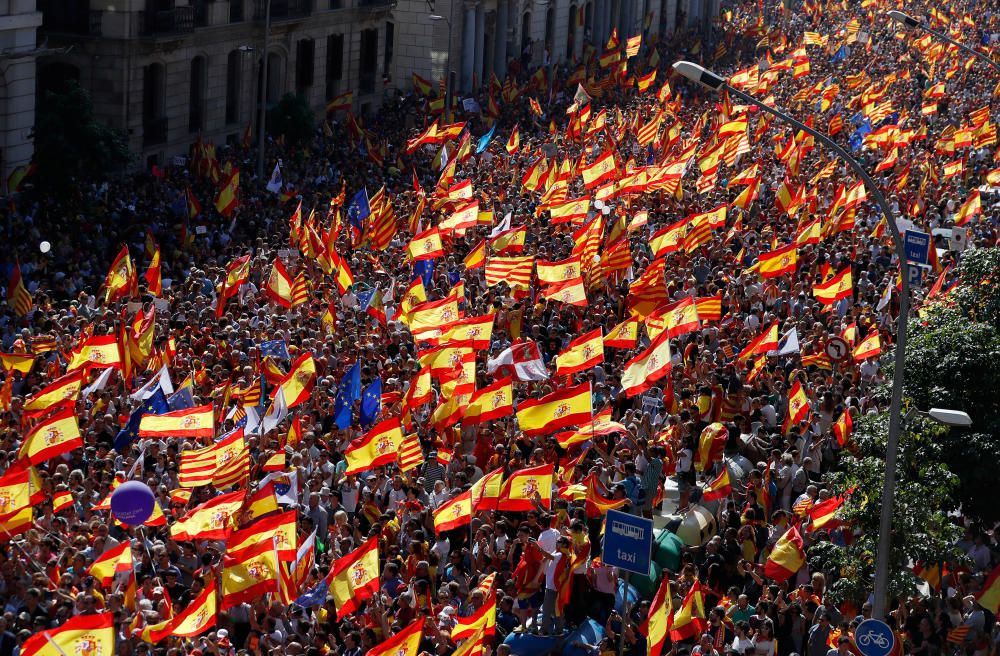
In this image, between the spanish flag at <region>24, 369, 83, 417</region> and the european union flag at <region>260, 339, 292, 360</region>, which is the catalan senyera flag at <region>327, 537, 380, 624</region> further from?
the european union flag at <region>260, 339, 292, 360</region>

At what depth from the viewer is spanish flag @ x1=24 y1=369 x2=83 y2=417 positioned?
790 inches

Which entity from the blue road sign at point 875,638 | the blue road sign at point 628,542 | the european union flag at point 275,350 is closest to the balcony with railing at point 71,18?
→ the european union flag at point 275,350

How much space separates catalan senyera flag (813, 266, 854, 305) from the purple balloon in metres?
13.2

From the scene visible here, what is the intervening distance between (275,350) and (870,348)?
8.17m

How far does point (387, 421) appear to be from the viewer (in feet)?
62.8

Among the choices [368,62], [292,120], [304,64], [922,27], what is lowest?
[368,62]

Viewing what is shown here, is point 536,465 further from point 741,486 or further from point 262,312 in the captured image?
point 262,312

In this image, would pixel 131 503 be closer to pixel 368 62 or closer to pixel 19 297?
pixel 19 297

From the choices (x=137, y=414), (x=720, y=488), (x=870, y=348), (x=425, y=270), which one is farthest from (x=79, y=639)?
(x=425, y=270)

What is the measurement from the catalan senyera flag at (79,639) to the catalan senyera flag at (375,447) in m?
5.62

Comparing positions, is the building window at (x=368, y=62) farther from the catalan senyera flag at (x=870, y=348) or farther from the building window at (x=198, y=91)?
the catalan senyera flag at (x=870, y=348)

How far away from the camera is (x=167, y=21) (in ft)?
144

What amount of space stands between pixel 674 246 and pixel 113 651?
56.4 ft

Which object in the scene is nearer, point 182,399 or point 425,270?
point 182,399
